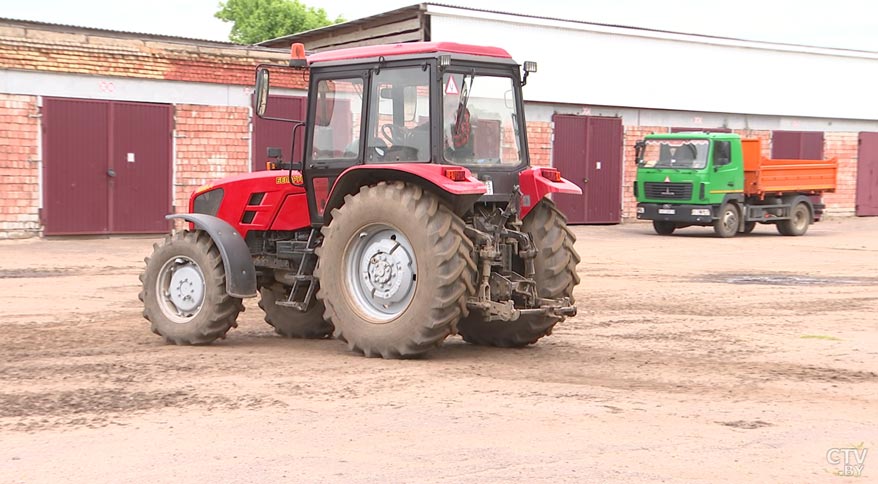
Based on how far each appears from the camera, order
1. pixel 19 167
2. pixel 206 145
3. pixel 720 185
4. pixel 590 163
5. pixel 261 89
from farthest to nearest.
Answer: pixel 590 163 < pixel 720 185 < pixel 206 145 < pixel 19 167 < pixel 261 89

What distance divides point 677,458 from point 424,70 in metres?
4.01

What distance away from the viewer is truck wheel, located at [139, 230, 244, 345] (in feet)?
30.3

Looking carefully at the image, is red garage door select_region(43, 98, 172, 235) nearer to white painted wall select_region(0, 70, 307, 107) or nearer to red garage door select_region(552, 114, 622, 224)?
white painted wall select_region(0, 70, 307, 107)

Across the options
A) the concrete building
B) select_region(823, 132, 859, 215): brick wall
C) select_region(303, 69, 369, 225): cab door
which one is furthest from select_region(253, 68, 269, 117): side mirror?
select_region(823, 132, 859, 215): brick wall

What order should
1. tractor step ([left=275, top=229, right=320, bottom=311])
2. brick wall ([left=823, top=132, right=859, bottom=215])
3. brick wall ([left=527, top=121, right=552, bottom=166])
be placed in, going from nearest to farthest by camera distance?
tractor step ([left=275, top=229, right=320, bottom=311]), brick wall ([left=527, top=121, right=552, bottom=166]), brick wall ([left=823, top=132, right=859, bottom=215])

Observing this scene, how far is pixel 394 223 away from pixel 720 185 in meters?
18.2

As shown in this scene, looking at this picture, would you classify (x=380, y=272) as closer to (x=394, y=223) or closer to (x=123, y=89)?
(x=394, y=223)

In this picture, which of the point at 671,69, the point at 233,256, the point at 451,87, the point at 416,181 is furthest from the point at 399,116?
the point at 671,69

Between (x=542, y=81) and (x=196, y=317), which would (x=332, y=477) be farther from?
(x=542, y=81)

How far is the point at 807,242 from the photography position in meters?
24.6

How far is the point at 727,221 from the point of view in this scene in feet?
84.4

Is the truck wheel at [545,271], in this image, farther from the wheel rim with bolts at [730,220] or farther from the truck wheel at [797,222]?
the truck wheel at [797,222]

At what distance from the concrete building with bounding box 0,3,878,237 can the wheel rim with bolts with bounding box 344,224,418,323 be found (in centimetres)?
1369

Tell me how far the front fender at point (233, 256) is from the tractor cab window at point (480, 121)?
1.86 metres
